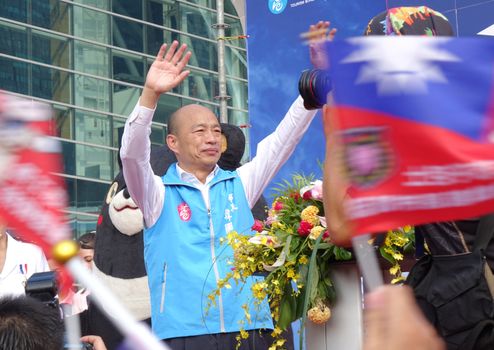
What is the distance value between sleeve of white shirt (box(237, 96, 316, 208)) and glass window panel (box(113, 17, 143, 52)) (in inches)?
521

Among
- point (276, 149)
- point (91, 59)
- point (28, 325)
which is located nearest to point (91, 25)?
point (91, 59)

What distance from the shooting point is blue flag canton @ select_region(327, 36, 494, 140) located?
1562mm

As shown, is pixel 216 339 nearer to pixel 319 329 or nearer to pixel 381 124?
pixel 319 329

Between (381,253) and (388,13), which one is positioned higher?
(388,13)

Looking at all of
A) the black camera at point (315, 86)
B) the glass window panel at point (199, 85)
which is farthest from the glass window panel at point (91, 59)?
the black camera at point (315, 86)

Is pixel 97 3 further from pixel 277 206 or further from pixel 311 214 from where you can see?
pixel 311 214

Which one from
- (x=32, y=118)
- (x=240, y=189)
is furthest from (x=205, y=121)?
(x=32, y=118)

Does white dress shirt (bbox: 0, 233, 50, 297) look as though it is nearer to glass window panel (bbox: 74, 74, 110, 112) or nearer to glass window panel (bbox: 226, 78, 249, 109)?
glass window panel (bbox: 74, 74, 110, 112)

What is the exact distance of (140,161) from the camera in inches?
153

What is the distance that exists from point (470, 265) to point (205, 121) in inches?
86.4

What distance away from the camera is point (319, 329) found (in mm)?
3797

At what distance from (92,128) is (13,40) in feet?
6.33

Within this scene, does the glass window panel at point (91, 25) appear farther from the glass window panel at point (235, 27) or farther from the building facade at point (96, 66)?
the glass window panel at point (235, 27)

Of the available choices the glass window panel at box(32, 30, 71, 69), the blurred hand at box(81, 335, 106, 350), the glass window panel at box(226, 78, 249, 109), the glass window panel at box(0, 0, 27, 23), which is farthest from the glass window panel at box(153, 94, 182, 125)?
the blurred hand at box(81, 335, 106, 350)
